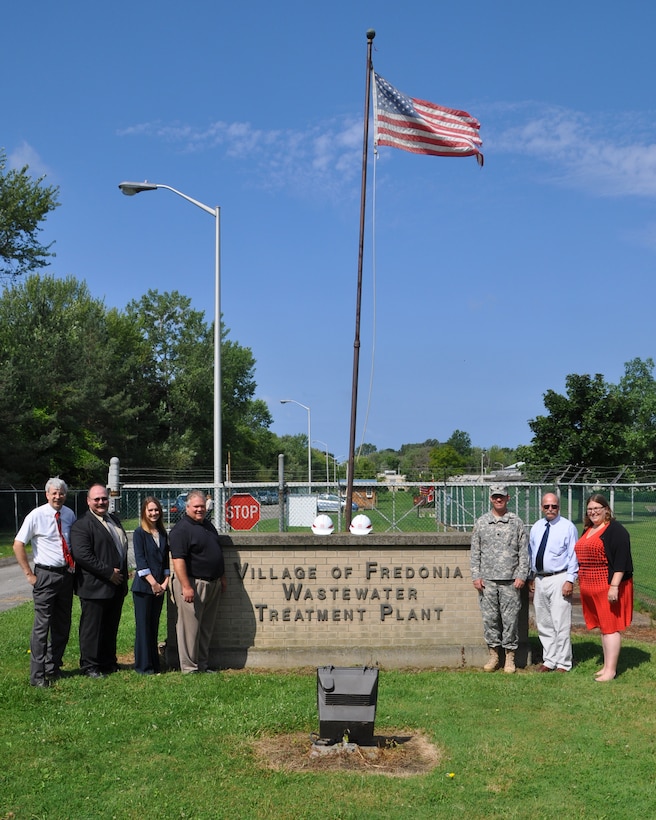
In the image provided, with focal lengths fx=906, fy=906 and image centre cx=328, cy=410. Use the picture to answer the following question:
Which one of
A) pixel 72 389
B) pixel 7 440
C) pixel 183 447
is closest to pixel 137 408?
pixel 183 447

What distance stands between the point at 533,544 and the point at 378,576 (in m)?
1.59

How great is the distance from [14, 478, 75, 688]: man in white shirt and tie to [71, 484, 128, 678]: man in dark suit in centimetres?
14

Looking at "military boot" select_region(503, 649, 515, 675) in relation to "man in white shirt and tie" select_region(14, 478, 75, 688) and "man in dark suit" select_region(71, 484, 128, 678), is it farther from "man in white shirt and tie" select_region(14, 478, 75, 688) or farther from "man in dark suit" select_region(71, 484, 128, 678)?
"man in white shirt and tie" select_region(14, 478, 75, 688)

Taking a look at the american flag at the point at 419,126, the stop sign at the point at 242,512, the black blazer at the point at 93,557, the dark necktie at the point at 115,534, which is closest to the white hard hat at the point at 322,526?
the dark necktie at the point at 115,534

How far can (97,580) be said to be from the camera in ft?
27.4

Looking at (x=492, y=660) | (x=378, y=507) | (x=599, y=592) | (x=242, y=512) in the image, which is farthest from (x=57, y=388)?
(x=599, y=592)

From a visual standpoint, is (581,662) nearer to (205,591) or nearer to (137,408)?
(205,591)

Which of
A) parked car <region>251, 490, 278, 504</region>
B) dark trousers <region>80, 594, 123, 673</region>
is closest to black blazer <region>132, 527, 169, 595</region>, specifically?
dark trousers <region>80, 594, 123, 673</region>

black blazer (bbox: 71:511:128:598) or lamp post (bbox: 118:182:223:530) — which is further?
lamp post (bbox: 118:182:223:530)

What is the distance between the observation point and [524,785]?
542 centimetres

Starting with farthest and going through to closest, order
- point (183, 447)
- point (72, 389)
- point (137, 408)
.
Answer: point (183, 447) → point (137, 408) → point (72, 389)

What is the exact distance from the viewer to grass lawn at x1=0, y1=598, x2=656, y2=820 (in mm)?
5121

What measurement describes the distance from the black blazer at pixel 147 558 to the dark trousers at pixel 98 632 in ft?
0.81

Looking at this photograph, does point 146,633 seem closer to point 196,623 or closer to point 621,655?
point 196,623
